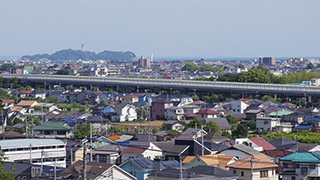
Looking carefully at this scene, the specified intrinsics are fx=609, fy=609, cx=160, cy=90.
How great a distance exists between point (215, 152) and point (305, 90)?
16.6 meters

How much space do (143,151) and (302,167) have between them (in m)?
3.08

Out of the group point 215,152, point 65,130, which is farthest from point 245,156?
point 65,130

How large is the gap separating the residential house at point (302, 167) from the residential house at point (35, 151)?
3.99 m

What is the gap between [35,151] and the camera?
1064cm

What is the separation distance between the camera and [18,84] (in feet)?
116

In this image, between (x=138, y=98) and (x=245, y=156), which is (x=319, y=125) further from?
(x=138, y=98)

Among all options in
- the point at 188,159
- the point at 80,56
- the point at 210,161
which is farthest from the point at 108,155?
the point at 80,56

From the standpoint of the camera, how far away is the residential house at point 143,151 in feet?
34.0

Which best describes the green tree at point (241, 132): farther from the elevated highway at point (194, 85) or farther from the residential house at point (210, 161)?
the elevated highway at point (194, 85)

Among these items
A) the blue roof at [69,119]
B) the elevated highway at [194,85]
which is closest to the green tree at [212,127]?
the blue roof at [69,119]

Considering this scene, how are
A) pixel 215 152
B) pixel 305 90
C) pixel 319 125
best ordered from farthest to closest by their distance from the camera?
pixel 305 90 < pixel 319 125 < pixel 215 152

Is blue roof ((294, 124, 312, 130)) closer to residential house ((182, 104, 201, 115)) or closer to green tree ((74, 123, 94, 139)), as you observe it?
residential house ((182, 104, 201, 115))

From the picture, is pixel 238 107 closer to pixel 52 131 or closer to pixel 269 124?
pixel 269 124

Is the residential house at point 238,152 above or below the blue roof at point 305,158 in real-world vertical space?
below
